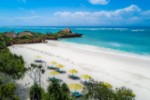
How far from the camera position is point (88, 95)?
1598cm

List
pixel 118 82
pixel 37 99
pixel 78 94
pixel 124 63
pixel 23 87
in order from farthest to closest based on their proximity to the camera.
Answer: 1. pixel 124 63
2. pixel 118 82
3. pixel 23 87
4. pixel 78 94
5. pixel 37 99

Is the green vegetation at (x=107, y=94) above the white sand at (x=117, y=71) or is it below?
above

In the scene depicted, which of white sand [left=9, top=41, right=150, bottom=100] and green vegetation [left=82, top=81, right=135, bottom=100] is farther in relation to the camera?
white sand [left=9, top=41, right=150, bottom=100]

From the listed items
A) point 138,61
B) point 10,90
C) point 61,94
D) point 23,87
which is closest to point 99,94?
point 61,94

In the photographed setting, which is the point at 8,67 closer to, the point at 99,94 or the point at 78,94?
the point at 78,94

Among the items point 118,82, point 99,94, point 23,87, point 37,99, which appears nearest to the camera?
point 99,94

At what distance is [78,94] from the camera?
19562 mm

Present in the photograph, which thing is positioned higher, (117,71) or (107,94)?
(107,94)

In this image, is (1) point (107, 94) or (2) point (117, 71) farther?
(2) point (117, 71)

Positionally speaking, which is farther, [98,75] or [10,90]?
[98,75]

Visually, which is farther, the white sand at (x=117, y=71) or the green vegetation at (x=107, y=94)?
the white sand at (x=117, y=71)

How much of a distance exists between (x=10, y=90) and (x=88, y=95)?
6.04 m

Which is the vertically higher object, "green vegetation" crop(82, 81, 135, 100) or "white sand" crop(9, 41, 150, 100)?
"green vegetation" crop(82, 81, 135, 100)

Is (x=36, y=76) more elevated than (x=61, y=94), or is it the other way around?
(x=61, y=94)
